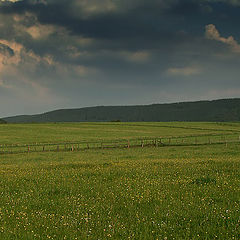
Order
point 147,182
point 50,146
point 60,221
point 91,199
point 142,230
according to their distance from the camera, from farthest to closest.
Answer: point 50,146, point 147,182, point 91,199, point 60,221, point 142,230

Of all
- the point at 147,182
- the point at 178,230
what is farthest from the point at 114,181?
the point at 178,230

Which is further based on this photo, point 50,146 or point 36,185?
point 50,146

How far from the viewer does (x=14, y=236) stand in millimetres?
7633

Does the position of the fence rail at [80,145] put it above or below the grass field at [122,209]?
below

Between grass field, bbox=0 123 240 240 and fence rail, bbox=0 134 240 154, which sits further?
fence rail, bbox=0 134 240 154

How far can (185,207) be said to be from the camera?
9.33 meters

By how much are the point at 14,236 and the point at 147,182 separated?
7.29m

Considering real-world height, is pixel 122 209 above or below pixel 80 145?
above

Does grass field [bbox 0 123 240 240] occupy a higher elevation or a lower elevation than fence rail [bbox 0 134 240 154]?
higher

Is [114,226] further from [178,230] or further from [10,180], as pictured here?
[10,180]

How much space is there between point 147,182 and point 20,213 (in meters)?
6.38

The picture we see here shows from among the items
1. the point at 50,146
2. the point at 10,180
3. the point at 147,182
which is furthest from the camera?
the point at 50,146

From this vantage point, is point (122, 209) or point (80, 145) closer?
point (122, 209)

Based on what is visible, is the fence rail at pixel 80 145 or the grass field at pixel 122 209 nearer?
the grass field at pixel 122 209
